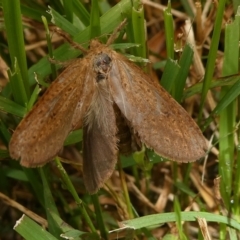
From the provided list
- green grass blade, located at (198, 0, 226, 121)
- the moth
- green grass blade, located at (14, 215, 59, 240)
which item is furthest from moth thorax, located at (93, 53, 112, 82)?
green grass blade, located at (14, 215, 59, 240)

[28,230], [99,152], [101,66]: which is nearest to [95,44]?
[101,66]

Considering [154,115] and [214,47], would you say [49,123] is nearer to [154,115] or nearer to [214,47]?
[154,115]

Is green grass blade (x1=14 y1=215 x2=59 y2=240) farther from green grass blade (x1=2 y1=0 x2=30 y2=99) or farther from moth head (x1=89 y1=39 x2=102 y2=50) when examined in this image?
moth head (x1=89 y1=39 x2=102 y2=50)

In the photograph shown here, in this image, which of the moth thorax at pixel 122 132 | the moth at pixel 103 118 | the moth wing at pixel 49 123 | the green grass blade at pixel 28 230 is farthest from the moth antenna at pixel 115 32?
the green grass blade at pixel 28 230

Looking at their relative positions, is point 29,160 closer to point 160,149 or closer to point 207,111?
point 160,149

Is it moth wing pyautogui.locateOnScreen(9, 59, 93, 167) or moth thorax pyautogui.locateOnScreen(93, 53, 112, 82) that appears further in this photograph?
moth thorax pyautogui.locateOnScreen(93, 53, 112, 82)
